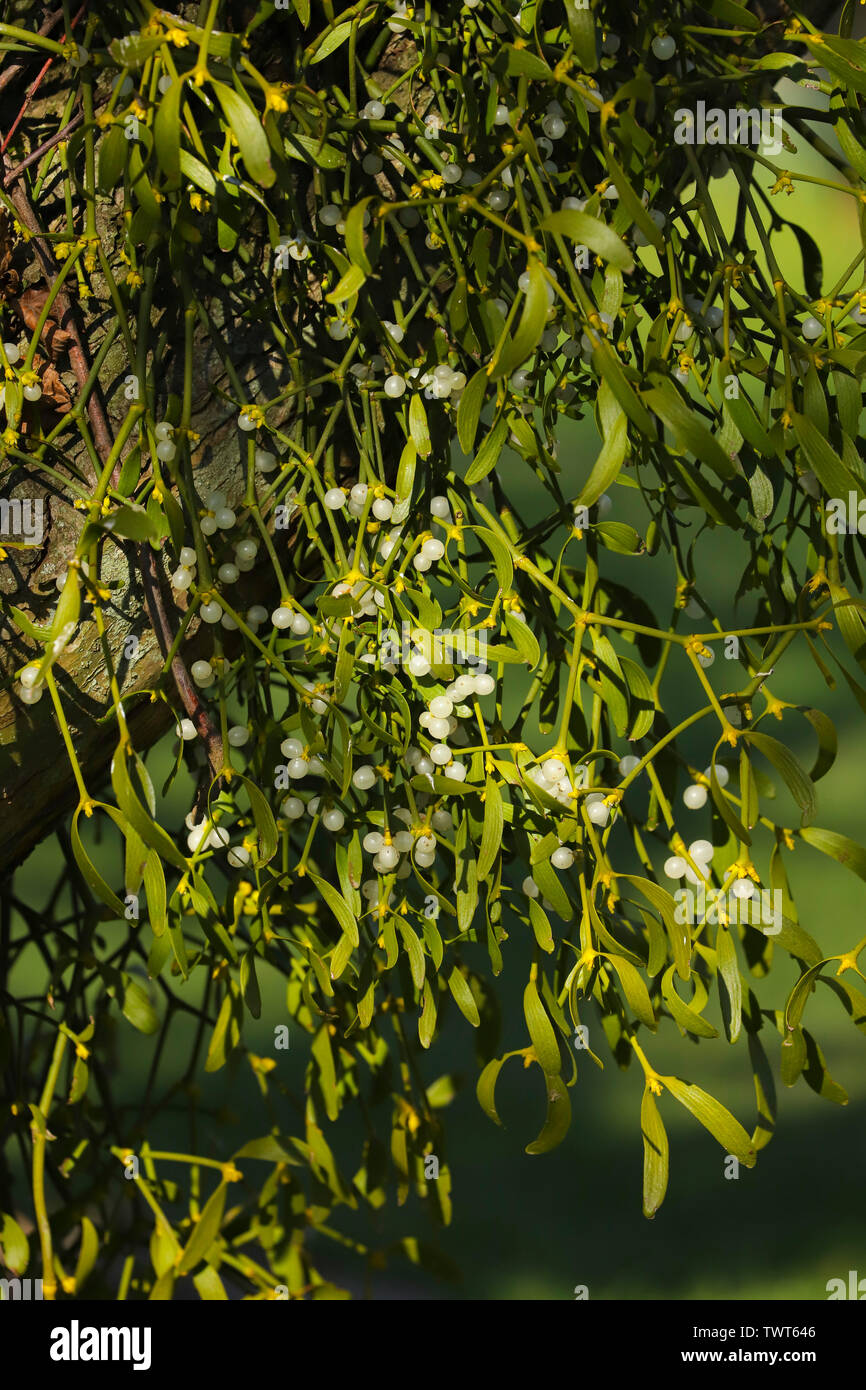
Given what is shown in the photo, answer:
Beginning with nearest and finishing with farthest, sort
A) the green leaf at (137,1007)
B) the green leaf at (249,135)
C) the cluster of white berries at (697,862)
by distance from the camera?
the green leaf at (249,135) < the cluster of white berries at (697,862) < the green leaf at (137,1007)

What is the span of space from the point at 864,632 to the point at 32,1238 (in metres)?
0.66

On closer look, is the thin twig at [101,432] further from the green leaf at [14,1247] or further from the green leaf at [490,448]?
the green leaf at [14,1247]

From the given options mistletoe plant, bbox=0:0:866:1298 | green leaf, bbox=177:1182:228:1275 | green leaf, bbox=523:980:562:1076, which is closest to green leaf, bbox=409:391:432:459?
mistletoe plant, bbox=0:0:866:1298

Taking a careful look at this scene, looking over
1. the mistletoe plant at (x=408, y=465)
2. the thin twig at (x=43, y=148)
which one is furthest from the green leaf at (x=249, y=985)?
the thin twig at (x=43, y=148)

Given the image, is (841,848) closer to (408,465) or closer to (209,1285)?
(408,465)

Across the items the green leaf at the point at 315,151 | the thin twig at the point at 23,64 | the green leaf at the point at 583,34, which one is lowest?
the green leaf at the point at 315,151

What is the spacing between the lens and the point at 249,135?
293 millimetres

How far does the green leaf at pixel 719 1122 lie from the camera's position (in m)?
0.35

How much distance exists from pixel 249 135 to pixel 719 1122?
348 mm

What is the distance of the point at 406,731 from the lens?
1.39 feet

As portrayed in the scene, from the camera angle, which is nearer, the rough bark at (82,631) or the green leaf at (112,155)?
the green leaf at (112,155)

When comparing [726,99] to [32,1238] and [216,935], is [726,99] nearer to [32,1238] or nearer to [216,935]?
[216,935]

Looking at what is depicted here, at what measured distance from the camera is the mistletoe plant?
36 centimetres
